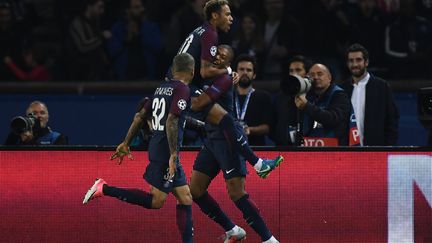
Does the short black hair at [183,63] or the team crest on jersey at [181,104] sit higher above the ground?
the short black hair at [183,63]

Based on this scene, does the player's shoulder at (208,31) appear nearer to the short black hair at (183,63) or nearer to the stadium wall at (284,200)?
the short black hair at (183,63)

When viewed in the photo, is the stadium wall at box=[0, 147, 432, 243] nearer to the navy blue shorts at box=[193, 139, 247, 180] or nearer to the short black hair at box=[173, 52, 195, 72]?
the navy blue shorts at box=[193, 139, 247, 180]

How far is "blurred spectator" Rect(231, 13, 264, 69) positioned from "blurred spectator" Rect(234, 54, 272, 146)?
1.88 metres

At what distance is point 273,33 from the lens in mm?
15453

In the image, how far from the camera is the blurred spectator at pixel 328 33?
1557 centimetres

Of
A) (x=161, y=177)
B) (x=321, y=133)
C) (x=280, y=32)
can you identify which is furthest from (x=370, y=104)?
(x=161, y=177)

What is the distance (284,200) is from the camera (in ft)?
39.6

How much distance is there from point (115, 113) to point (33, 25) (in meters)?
1.65

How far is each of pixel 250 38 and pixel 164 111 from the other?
439 centimetres

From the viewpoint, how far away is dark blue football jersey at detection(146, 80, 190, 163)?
11.0 metres

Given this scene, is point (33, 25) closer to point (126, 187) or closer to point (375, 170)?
point (126, 187)

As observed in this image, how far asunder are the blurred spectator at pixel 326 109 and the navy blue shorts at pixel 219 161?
3.63ft

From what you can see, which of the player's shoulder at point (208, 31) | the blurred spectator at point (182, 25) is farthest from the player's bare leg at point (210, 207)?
the blurred spectator at point (182, 25)

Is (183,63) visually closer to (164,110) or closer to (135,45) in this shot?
(164,110)
